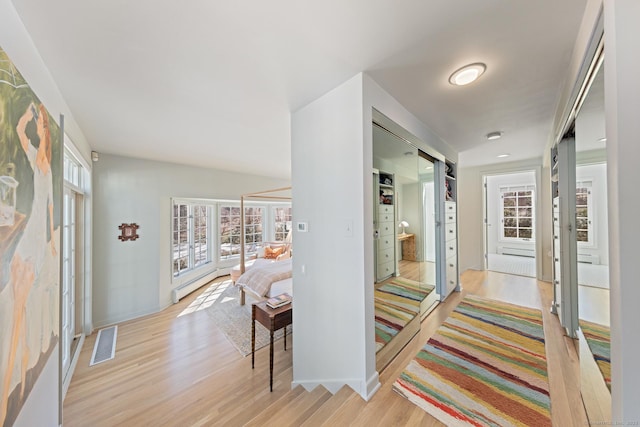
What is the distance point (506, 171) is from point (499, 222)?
8.15 ft

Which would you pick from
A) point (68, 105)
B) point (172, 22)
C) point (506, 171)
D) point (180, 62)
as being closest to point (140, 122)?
Result: point (68, 105)

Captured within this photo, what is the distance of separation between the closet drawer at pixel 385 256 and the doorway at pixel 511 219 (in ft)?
14.8

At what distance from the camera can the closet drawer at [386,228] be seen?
198cm

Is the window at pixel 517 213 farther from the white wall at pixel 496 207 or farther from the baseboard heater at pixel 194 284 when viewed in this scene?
the baseboard heater at pixel 194 284

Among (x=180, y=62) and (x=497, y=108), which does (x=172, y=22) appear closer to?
(x=180, y=62)

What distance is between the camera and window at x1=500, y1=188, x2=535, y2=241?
571 centimetres

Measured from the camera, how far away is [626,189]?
0.73m

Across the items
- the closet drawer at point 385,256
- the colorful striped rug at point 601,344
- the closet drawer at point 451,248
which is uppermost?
the closet drawer at point 385,256

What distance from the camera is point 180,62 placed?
1.41m

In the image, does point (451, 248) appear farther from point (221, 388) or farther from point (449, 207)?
point (221, 388)

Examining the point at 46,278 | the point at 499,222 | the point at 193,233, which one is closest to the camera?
the point at 46,278

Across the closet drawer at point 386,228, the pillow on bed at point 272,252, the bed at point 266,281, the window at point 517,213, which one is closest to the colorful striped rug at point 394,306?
the closet drawer at point 386,228

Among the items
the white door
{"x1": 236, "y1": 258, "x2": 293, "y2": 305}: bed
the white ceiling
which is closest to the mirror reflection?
the white ceiling

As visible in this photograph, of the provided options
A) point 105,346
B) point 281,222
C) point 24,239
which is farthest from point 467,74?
point 281,222
